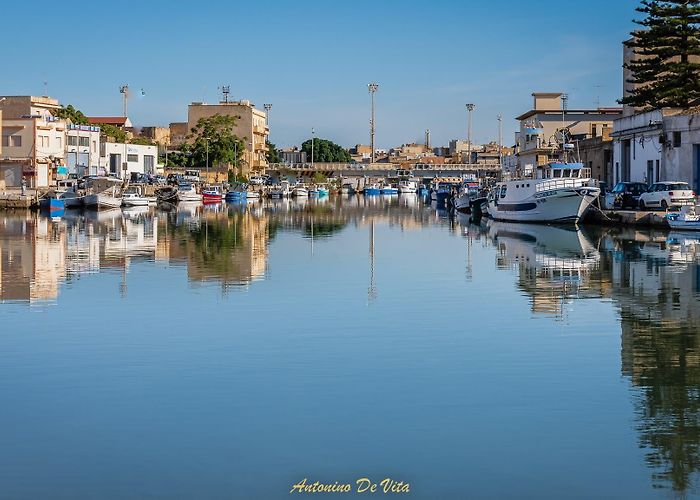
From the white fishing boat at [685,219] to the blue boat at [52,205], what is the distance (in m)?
41.0

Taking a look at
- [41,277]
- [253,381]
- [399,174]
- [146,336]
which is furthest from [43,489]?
[399,174]

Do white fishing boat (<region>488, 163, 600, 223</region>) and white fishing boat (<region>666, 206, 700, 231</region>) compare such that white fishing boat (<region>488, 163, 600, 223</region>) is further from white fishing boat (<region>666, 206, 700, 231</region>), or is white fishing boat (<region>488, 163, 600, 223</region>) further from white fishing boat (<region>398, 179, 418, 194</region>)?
white fishing boat (<region>398, 179, 418, 194</region>)

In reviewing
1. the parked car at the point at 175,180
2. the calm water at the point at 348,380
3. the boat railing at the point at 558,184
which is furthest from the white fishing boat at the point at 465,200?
the calm water at the point at 348,380

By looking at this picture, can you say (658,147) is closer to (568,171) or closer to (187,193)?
(568,171)

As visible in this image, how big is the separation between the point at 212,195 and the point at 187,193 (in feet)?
19.3

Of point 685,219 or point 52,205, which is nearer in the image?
point 685,219

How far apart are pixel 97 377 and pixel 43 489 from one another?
492 cm

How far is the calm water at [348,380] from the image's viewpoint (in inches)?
408

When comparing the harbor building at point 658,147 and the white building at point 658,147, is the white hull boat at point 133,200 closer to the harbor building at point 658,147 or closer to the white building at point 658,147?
the harbor building at point 658,147

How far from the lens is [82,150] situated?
3976 inches

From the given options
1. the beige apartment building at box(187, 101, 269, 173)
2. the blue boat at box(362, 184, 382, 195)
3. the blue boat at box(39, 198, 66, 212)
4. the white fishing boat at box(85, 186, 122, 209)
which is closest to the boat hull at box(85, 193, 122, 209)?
the white fishing boat at box(85, 186, 122, 209)

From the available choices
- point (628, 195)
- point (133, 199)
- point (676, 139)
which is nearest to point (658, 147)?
point (676, 139)

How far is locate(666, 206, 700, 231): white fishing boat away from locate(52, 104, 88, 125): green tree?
74.1 metres

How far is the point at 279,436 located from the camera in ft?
37.9
